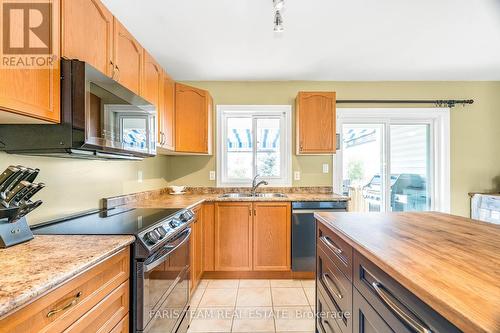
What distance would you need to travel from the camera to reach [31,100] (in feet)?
3.18

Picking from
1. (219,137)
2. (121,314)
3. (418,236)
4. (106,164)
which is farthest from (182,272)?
(219,137)

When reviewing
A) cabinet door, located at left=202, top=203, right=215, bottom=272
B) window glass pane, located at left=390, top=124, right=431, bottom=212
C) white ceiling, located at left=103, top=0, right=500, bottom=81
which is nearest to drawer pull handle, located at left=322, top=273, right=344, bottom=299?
cabinet door, located at left=202, top=203, right=215, bottom=272

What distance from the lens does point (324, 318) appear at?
148 centimetres

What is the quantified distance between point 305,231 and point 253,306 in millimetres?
917

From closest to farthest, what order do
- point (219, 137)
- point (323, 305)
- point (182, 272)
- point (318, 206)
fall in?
point (323, 305) → point (182, 272) → point (318, 206) → point (219, 137)

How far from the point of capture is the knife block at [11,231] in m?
0.97

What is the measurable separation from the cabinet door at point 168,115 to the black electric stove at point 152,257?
930mm

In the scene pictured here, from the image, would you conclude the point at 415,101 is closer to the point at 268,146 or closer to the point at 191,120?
the point at 268,146

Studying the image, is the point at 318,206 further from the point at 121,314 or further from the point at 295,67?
the point at 121,314

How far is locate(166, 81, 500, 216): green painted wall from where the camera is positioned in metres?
3.25

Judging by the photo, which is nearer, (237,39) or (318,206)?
(237,39)

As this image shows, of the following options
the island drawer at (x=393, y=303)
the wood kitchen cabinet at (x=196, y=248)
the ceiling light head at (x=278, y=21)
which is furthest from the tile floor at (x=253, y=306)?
the ceiling light head at (x=278, y=21)

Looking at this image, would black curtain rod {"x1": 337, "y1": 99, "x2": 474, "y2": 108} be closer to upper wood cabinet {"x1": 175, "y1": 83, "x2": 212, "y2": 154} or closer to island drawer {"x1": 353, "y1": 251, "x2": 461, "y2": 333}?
upper wood cabinet {"x1": 175, "y1": 83, "x2": 212, "y2": 154}

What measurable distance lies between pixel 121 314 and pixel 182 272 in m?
0.63
